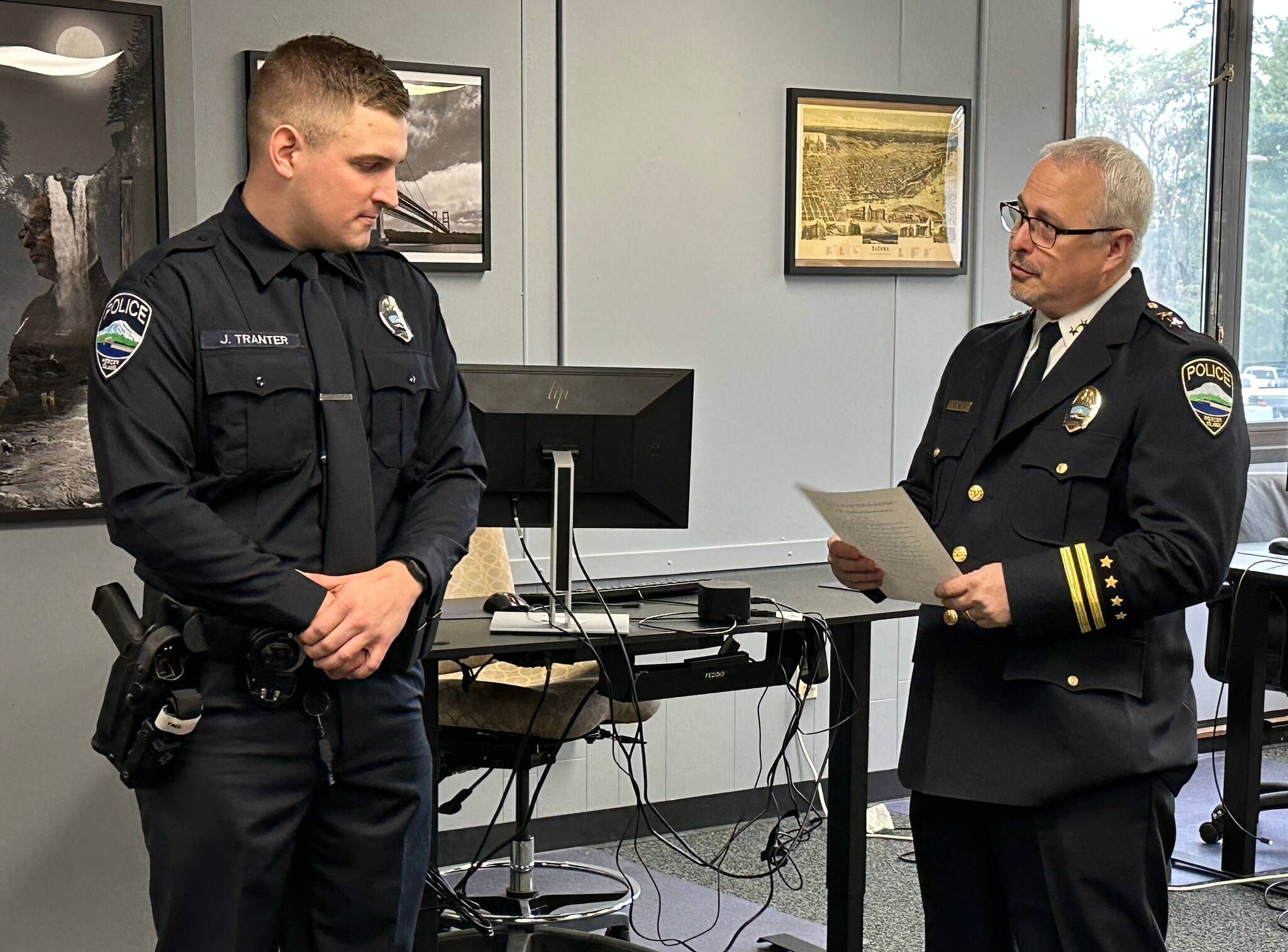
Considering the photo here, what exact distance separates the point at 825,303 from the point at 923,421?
0.50 metres

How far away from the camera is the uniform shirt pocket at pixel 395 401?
1.89 m

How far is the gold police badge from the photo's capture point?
1988mm

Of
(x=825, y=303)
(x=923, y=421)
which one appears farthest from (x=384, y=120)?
(x=923, y=421)

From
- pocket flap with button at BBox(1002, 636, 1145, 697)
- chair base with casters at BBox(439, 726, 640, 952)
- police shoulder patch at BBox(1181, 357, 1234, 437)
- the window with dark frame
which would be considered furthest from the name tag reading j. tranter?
the window with dark frame

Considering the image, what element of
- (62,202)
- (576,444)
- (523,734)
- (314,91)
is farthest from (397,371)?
(523,734)

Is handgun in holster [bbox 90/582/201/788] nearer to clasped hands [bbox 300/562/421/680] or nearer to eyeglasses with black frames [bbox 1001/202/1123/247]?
clasped hands [bbox 300/562/421/680]

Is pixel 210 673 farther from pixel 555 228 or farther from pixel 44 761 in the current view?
pixel 555 228

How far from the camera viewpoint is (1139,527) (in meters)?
1.94

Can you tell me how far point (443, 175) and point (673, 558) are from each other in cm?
121

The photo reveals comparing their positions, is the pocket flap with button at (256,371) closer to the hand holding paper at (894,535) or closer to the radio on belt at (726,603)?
the hand holding paper at (894,535)

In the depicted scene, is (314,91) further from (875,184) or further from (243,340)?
(875,184)

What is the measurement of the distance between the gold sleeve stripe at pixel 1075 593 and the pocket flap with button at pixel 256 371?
104 centimetres

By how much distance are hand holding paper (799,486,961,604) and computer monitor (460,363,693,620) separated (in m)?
0.51

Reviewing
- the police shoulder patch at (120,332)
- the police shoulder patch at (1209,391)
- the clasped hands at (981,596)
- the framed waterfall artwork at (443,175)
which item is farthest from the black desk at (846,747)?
the framed waterfall artwork at (443,175)
